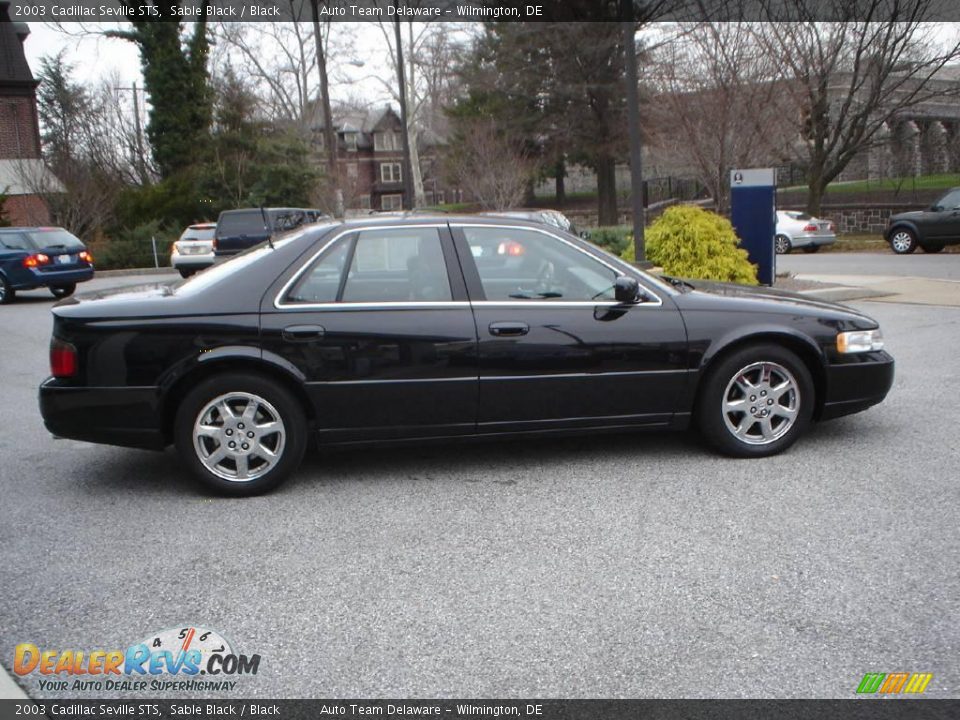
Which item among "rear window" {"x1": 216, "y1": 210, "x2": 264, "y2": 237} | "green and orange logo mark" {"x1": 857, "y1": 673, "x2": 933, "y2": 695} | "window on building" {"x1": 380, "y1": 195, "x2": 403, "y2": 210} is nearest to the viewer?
"green and orange logo mark" {"x1": 857, "y1": 673, "x2": 933, "y2": 695}

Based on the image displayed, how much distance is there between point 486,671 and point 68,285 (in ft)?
58.2

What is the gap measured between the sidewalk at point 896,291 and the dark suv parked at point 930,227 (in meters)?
7.79

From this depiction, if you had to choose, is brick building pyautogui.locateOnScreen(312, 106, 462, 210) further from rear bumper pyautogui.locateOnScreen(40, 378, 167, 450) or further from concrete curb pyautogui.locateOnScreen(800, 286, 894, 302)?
rear bumper pyautogui.locateOnScreen(40, 378, 167, 450)

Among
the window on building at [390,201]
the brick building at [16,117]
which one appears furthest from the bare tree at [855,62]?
the window on building at [390,201]

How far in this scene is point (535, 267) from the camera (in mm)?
5477

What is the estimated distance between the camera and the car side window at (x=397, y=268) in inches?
208

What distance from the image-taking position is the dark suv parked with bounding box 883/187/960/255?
71.5ft

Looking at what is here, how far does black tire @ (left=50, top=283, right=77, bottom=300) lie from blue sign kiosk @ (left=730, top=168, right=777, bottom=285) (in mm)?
13488

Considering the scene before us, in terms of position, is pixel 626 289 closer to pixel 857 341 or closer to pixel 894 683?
pixel 857 341

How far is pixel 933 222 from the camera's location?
22.0 meters

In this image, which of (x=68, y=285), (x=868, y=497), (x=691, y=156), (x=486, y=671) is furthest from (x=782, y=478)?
(x=691, y=156)

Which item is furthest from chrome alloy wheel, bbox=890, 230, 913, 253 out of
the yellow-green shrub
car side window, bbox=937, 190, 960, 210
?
the yellow-green shrub

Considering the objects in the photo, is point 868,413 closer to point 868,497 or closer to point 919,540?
point 868,497

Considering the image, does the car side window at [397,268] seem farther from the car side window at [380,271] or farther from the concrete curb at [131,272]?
the concrete curb at [131,272]
